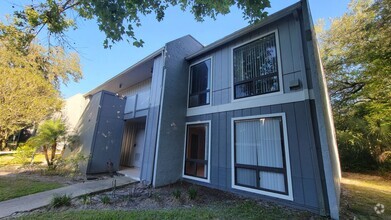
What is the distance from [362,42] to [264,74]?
365 inches

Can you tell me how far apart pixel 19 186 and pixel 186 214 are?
5.98 meters

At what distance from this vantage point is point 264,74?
19.5ft

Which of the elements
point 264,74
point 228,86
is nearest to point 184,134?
point 228,86

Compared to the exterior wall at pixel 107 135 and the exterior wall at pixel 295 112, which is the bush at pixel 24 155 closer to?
the exterior wall at pixel 107 135

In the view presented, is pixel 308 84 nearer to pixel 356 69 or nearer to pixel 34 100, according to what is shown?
pixel 356 69

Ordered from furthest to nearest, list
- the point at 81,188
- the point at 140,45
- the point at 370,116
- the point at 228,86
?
the point at 370,116 < the point at 228,86 < the point at 81,188 < the point at 140,45

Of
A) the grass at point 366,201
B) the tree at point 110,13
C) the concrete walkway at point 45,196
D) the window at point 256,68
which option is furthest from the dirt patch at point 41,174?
the grass at point 366,201

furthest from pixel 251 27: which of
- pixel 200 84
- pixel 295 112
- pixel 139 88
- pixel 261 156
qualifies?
pixel 139 88

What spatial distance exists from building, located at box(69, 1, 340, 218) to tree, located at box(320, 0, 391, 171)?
596 cm

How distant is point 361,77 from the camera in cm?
1173

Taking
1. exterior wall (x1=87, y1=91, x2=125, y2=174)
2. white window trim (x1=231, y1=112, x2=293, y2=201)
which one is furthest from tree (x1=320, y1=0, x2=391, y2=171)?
exterior wall (x1=87, y1=91, x2=125, y2=174)

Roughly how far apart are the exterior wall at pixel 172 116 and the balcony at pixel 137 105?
1359 millimetres

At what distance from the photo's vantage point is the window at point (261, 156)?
199 inches

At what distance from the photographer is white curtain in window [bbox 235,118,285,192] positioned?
16.8 feet
